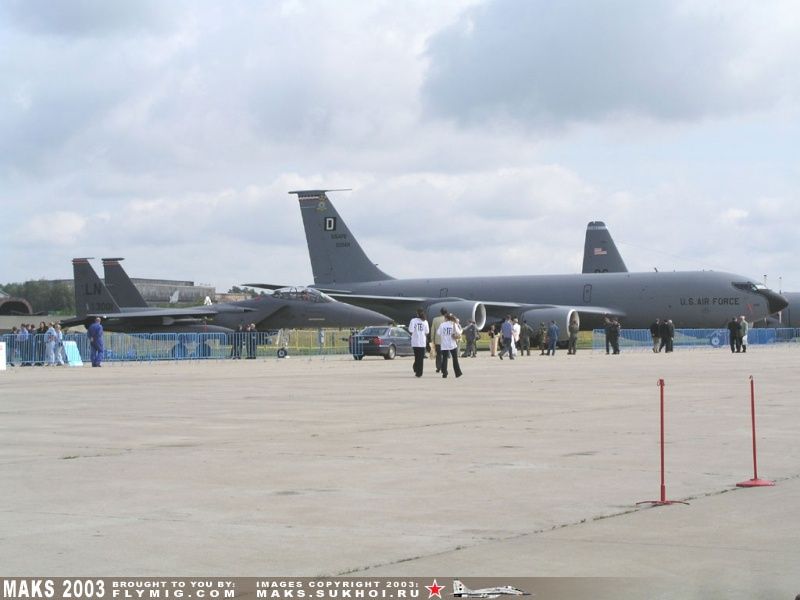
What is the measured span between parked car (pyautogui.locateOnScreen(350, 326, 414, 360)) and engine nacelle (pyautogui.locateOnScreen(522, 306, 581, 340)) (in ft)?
33.8

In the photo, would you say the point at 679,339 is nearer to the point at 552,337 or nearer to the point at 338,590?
the point at 552,337

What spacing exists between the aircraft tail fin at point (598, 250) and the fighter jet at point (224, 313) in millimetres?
46322

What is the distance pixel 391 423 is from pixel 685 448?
3.78m

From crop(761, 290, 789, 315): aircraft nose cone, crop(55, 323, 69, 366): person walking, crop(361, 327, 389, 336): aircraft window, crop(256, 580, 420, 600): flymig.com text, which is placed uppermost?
crop(761, 290, 789, 315): aircraft nose cone

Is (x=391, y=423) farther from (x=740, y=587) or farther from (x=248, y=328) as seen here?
(x=248, y=328)

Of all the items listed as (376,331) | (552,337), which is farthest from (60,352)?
(552,337)

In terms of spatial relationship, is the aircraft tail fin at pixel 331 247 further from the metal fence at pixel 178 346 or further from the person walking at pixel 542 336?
the metal fence at pixel 178 346

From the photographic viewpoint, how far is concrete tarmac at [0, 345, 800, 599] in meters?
5.77

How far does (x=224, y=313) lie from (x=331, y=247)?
1539 centimetres

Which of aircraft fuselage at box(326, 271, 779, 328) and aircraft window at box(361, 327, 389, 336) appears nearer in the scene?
aircraft window at box(361, 327, 389, 336)

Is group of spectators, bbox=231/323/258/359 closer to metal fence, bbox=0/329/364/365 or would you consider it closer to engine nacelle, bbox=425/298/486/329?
metal fence, bbox=0/329/364/365

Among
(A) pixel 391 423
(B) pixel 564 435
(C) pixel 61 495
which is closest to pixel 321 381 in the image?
(A) pixel 391 423

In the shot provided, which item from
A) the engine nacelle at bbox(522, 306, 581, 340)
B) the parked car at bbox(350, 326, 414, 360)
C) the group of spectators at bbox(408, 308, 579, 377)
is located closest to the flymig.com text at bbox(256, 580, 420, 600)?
the group of spectators at bbox(408, 308, 579, 377)

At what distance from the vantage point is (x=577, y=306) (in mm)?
53781
